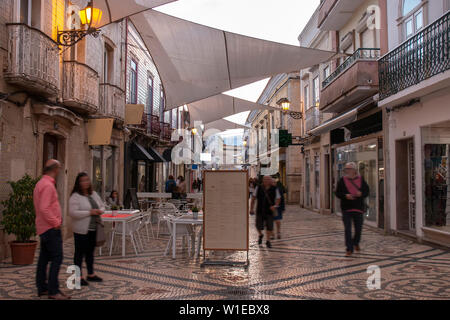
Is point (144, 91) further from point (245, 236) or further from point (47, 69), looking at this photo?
point (245, 236)

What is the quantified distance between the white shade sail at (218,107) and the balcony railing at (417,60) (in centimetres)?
674

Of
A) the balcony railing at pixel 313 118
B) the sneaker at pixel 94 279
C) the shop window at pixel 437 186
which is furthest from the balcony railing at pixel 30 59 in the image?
the balcony railing at pixel 313 118

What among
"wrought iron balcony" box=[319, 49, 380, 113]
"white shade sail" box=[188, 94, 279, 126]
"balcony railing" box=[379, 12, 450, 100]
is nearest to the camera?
"balcony railing" box=[379, 12, 450, 100]

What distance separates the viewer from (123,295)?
5.18m

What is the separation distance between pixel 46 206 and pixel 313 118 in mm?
16832

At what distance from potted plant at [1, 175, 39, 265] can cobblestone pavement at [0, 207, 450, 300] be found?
254 millimetres

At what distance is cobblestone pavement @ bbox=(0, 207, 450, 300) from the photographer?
17.3 ft

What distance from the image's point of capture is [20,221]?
279 inches

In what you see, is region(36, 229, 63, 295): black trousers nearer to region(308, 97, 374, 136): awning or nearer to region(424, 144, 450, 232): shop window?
region(424, 144, 450, 232): shop window

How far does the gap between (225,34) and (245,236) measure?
4.49 m

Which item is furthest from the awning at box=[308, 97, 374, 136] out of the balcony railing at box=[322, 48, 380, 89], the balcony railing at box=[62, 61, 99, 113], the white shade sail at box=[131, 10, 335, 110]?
the balcony railing at box=[62, 61, 99, 113]

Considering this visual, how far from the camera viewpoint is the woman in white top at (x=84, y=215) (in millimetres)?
5477

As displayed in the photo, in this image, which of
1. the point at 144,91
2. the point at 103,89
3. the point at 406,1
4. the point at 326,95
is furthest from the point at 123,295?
the point at 144,91

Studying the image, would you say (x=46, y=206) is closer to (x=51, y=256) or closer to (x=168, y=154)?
(x=51, y=256)
